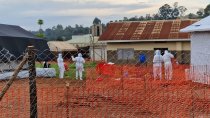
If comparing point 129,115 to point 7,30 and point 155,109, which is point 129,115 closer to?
point 155,109

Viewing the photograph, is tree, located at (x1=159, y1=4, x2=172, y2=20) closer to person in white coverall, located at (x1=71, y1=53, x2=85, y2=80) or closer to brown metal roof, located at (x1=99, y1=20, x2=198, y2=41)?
brown metal roof, located at (x1=99, y1=20, x2=198, y2=41)

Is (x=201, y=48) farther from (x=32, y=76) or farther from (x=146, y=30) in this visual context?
(x=146, y=30)

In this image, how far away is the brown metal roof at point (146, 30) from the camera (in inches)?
1382

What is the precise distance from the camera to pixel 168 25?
1462 inches

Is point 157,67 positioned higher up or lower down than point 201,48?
lower down

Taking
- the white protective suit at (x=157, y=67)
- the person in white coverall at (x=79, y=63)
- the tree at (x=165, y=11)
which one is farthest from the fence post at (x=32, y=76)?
the tree at (x=165, y=11)

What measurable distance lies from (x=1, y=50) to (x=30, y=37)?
5.06 metres

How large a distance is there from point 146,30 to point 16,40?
50.0 feet

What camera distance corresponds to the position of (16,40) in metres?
24.9

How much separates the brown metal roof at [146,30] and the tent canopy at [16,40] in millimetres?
10009

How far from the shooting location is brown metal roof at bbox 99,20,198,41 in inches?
1382

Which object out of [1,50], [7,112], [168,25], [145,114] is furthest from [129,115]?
[168,25]

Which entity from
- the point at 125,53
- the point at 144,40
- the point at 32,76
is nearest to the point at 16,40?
the point at 144,40

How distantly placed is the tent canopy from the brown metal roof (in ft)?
32.8
